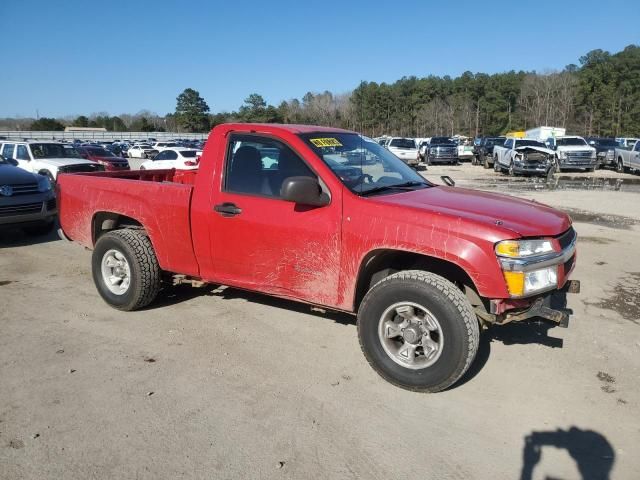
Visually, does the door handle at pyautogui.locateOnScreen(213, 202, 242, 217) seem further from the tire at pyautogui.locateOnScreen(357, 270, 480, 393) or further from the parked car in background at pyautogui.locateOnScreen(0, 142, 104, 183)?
the parked car in background at pyautogui.locateOnScreen(0, 142, 104, 183)

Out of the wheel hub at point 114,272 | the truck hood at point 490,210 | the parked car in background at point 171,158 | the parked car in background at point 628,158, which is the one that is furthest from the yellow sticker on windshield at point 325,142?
the parked car in background at point 628,158

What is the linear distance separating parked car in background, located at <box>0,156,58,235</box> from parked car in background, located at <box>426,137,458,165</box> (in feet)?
92.3

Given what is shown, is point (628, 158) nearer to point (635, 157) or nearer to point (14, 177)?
point (635, 157)

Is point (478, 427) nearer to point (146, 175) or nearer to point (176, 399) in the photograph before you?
point (176, 399)

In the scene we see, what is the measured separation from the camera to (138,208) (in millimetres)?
4965

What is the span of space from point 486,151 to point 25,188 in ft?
94.1

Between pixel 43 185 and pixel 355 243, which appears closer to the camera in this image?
pixel 355 243

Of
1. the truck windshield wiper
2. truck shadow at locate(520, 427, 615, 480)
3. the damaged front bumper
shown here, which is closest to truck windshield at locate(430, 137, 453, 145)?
the truck windshield wiper

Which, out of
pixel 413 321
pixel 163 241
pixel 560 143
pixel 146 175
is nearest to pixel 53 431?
pixel 163 241

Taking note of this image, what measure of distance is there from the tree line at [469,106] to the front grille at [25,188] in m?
65.9

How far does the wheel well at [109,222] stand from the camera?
5.43 m

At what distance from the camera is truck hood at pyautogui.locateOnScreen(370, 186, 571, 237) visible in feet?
11.4

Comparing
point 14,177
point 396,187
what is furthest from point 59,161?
point 396,187

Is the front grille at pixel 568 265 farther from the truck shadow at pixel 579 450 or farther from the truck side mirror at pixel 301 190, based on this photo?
the truck side mirror at pixel 301 190
